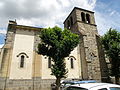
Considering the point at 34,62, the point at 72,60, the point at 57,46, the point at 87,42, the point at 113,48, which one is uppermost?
the point at 87,42

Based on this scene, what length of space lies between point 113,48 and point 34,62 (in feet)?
39.9

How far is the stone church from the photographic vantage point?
15.6 meters

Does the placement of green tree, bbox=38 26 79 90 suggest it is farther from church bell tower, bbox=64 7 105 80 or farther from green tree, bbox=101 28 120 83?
green tree, bbox=101 28 120 83

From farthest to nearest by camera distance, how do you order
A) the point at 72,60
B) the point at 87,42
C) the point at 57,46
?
the point at 87,42
the point at 72,60
the point at 57,46

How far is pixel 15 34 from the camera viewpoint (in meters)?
17.8

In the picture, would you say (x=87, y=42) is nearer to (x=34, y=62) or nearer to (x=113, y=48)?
(x=113, y=48)

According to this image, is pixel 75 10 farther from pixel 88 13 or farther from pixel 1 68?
pixel 1 68

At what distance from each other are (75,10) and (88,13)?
11.5 feet

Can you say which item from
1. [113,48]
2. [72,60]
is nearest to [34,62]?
[72,60]

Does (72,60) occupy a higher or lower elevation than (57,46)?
lower

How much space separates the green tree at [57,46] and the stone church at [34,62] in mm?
3325

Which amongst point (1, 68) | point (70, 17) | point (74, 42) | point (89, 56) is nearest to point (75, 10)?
point (70, 17)

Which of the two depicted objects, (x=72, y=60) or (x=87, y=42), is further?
(x=87, y=42)

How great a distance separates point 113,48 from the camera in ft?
57.3
